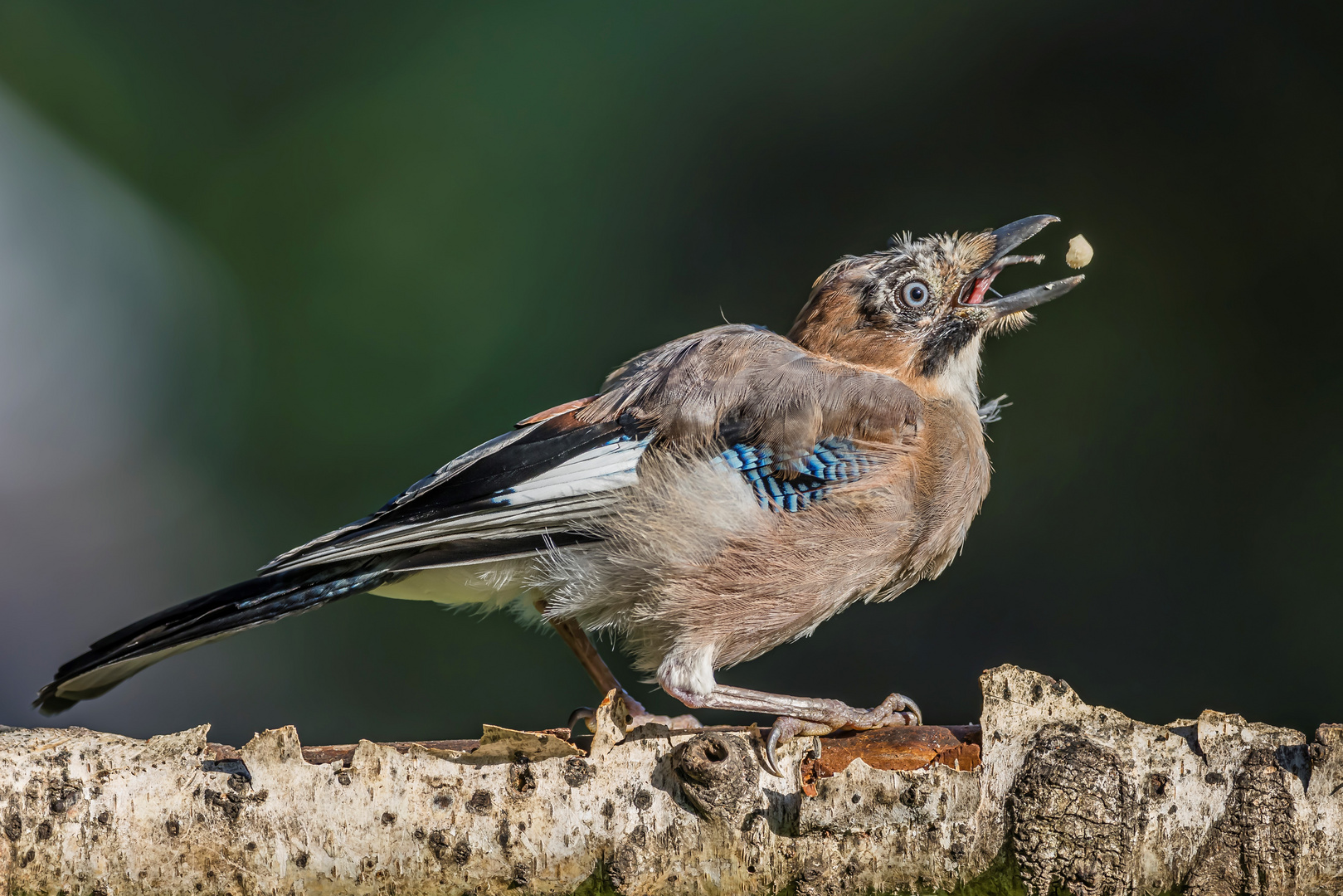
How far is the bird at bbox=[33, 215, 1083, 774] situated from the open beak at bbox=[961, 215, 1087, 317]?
38cm

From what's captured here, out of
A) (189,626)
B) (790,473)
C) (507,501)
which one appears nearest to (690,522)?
(790,473)

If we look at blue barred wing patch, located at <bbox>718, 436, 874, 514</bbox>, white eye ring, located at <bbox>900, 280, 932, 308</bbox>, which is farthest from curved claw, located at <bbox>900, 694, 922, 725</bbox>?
white eye ring, located at <bbox>900, 280, 932, 308</bbox>

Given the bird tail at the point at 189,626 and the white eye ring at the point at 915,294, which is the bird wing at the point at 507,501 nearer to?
the bird tail at the point at 189,626

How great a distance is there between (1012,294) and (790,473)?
84 cm

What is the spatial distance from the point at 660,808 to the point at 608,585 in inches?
29.7

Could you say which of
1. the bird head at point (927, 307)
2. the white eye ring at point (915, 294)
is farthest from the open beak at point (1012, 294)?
the white eye ring at point (915, 294)

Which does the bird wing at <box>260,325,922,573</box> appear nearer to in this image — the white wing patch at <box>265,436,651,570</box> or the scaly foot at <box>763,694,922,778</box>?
the white wing patch at <box>265,436,651,570</box>

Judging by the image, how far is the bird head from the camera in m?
2.65

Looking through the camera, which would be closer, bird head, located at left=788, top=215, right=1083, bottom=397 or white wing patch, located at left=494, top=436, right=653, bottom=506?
white wing patch, located at left=494, top=436, right=653, bottom=506

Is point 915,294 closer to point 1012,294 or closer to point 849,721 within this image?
point 1012,294

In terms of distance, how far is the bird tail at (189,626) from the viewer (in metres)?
2.10

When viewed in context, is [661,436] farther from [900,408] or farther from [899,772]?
[899,772]

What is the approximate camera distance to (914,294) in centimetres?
265

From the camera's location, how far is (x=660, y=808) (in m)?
1.64
